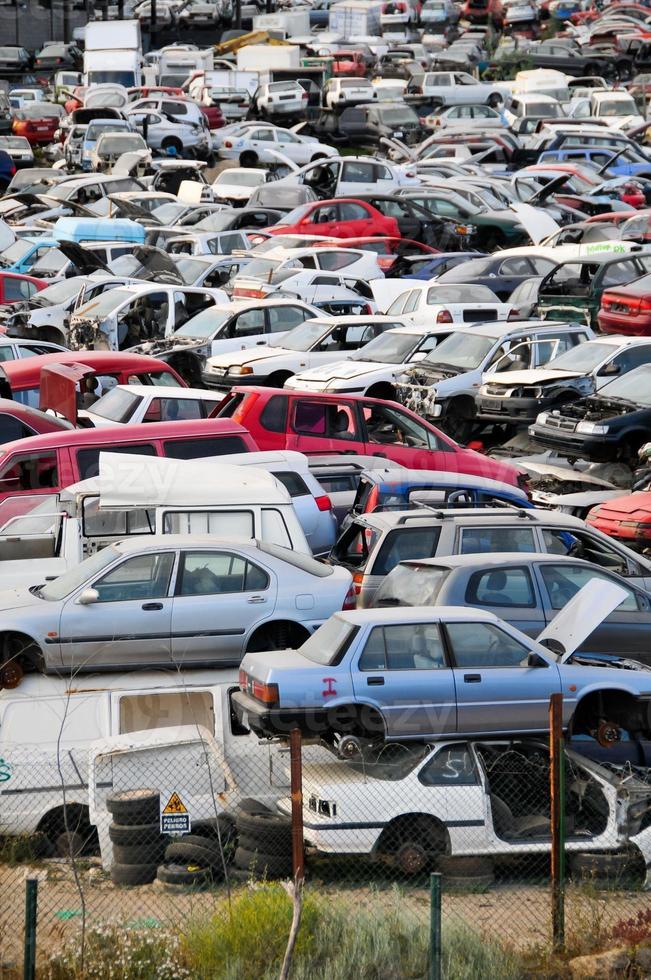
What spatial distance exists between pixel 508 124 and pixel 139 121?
12010mm

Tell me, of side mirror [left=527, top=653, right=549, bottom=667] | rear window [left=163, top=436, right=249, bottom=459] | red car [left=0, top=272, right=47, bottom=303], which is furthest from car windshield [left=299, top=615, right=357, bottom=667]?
red car [left=0, top=272, right=47, bottom=303]

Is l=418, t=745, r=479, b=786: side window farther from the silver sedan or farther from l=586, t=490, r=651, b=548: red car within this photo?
l=586, t=490, r=651, b=548: red car

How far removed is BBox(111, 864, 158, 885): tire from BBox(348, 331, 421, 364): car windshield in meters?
12.9

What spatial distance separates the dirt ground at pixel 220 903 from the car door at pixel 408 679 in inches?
47.1

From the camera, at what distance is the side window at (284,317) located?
2348cm

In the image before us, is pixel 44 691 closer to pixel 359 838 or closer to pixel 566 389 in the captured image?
pixel 359 838

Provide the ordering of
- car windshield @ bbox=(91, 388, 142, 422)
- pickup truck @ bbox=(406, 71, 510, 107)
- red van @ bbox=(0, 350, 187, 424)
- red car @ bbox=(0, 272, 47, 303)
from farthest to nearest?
pickup truck @ bbox=(406, 71, 510, 107) < red car @ bbox=(0, 272, 47, 303) < red van @ bbox=(0, 350, 187, 424) < car windshield @ bbox=(91, 388, 142, 422)

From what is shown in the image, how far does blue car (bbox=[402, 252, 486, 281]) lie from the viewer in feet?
93.3

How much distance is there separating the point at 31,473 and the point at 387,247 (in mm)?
16448

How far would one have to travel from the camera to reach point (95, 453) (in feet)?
50.4

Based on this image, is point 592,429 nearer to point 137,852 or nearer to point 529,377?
point 529,377

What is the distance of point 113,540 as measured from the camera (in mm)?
13617

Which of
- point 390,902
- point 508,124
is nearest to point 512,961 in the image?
point 390,902

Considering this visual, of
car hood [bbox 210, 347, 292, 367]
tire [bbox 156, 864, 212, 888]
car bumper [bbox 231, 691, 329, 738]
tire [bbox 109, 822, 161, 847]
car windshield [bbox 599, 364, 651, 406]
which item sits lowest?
tire [bbox 156, 864, 212, 888]
